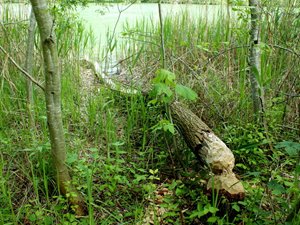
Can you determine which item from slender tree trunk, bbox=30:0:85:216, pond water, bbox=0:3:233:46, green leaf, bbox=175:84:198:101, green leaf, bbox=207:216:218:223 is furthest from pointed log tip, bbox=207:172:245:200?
pond water, bbox=0:3:233:46

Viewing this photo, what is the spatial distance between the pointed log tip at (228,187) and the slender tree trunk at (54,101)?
601 millimetres

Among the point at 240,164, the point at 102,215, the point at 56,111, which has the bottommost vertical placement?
the point at 102,215

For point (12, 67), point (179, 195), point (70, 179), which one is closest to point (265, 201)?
point (179, 195)

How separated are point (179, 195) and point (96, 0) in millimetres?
1729

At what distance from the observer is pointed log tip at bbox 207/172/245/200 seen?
1571mm

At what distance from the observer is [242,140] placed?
2.06 metres

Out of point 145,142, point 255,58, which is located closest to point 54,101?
point 145,142

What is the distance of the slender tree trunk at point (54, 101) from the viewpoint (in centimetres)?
134

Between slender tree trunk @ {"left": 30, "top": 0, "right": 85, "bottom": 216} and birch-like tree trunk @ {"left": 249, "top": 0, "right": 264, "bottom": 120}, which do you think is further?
birch-like tree trunk @ {"left": 249, "top": 0, "right": 264, "bottom": 120}

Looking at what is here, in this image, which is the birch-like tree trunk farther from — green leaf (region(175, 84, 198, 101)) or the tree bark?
green leaf (region(175, 84, 198, 101))

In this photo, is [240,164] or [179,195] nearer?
[179,195]

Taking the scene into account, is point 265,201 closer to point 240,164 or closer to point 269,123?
point 240,164

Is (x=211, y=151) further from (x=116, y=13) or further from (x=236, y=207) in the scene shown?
(x=116, y=13)

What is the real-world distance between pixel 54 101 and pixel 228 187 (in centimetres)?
85
